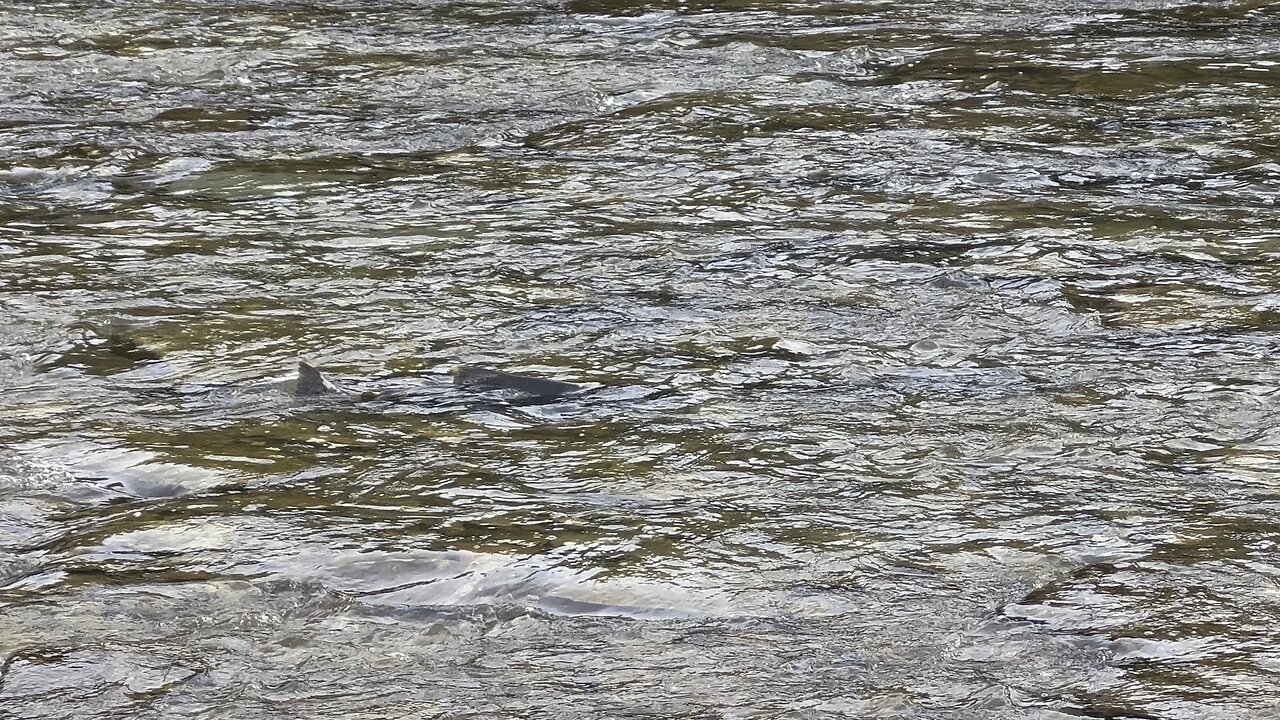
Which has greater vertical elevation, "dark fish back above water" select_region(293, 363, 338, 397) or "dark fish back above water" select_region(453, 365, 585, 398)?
"dark fish back above water" select_region(293, 363, 338, 397)

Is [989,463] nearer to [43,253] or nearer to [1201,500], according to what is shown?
[1201,500]

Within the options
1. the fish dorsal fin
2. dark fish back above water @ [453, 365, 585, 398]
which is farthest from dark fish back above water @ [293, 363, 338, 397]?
dark fish back above water @ [453, 365, 585, 398]

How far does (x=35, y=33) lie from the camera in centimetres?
700

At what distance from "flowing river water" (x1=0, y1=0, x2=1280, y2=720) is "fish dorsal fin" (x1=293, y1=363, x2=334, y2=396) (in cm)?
6

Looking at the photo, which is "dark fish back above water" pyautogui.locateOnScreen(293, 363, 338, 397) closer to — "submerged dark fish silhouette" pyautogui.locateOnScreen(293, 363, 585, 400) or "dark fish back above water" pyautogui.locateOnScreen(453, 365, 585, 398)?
"submerged dark fish silhouette" pyautogui.locateOnScreen(293, 363, 585, 400)

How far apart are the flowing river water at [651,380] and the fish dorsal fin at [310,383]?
0.21 feet

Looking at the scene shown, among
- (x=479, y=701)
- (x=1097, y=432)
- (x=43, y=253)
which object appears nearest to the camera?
(x=479, y=701)

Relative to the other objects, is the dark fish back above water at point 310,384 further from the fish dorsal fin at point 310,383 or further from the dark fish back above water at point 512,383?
the dark fish back above water at point 512,383

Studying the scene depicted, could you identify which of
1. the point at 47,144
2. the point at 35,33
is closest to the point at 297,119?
the point at 47,144

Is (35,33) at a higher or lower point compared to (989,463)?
higher

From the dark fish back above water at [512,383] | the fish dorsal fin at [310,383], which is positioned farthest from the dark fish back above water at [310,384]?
the dark fish back above water at [512,383]

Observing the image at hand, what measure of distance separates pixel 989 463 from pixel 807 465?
0.32 metres

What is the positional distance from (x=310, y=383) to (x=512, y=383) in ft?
1.30

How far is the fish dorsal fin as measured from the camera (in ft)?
11.5
